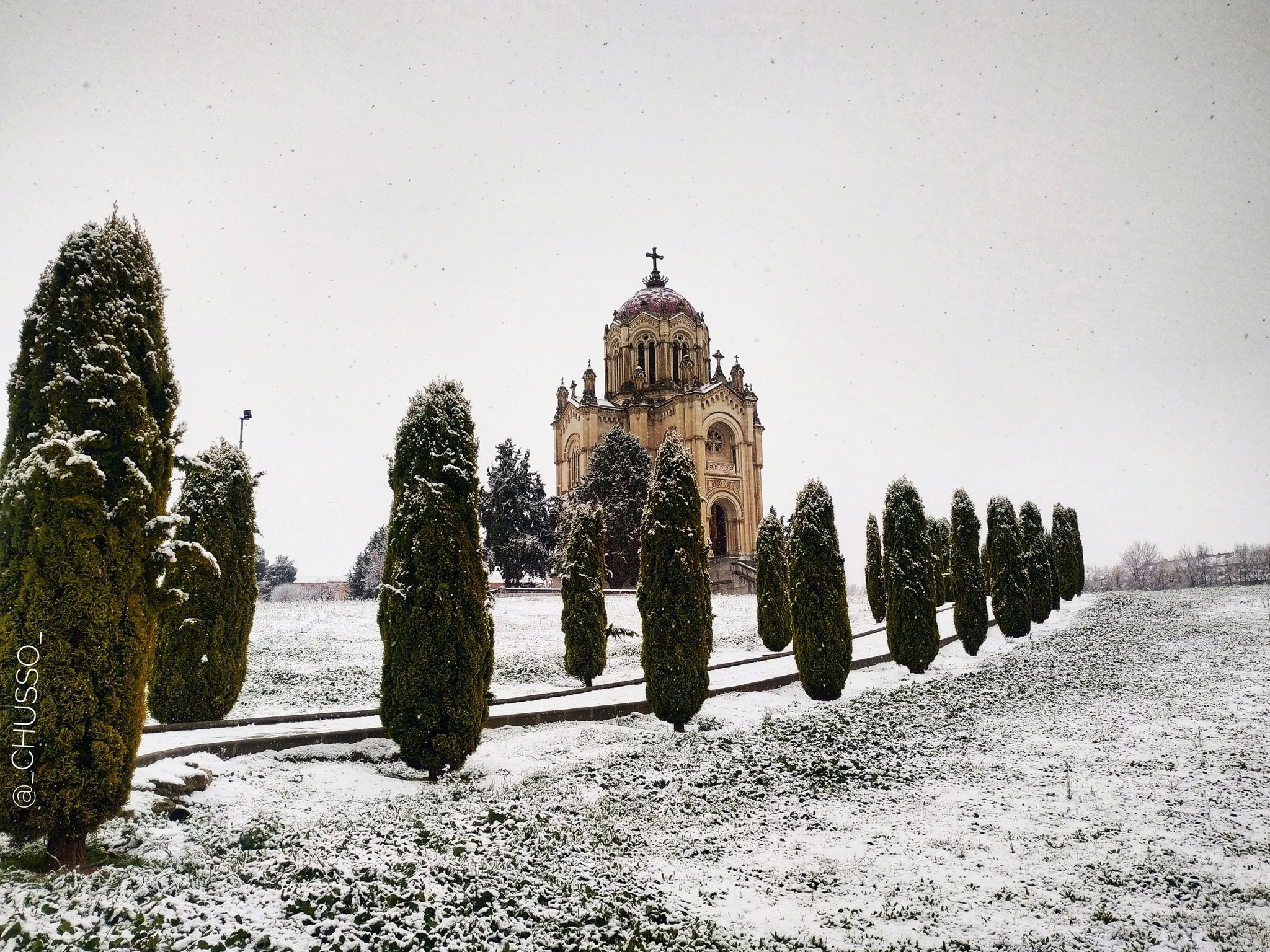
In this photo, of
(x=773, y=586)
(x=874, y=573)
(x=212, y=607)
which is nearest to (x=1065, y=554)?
(x=874, y=573)

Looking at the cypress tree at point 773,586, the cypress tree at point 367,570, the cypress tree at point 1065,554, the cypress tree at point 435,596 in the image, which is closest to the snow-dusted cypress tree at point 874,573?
the cypress tree at point 773,586

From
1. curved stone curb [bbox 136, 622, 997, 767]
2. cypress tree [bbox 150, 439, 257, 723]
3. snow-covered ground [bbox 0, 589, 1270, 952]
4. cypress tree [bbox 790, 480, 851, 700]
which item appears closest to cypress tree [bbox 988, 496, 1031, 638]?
curved stone curb [bbox 136, 622, 997, 767]

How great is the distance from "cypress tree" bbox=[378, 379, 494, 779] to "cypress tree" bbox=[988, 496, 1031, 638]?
1755 cm

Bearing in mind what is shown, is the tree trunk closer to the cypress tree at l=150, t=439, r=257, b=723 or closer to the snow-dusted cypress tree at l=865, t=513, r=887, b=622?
the cypress tree at l=150, t=439, r=257, b=723

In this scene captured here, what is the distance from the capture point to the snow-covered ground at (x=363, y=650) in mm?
13094

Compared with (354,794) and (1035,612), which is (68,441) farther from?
(1035,612)

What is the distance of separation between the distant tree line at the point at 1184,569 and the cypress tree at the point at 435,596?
6272 cm

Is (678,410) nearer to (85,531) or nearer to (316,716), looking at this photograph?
(316,716)

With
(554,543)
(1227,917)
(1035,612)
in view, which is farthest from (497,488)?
(1227,917)

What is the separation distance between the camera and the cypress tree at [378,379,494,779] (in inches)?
324

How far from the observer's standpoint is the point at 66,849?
16.0ft

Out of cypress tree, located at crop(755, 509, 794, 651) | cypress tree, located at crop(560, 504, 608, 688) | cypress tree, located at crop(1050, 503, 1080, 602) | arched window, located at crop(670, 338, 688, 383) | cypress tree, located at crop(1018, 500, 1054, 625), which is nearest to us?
cypress tree, located at crop(560, 504, 608, 688)

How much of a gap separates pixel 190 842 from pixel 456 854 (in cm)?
205

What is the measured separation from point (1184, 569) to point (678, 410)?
216 ft
